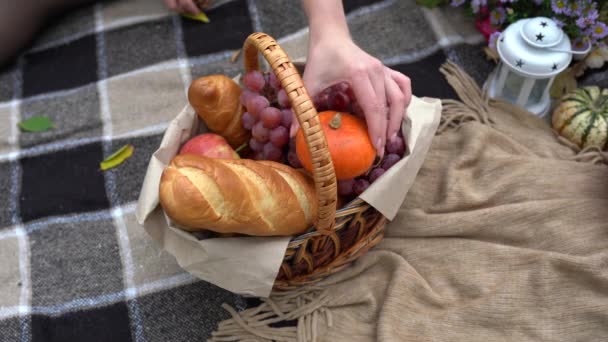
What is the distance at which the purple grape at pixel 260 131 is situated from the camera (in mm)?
768

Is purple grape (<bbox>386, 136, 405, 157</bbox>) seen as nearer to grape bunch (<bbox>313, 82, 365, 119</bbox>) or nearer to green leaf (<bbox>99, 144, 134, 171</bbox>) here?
grape bunch (<bbox>313, 82, 365, 119</bbox>)

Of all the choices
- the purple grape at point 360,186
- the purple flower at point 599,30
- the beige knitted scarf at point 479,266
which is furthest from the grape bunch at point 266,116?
the purple flower at point 599,30

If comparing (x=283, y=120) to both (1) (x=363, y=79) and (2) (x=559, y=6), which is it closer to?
(1) (x=363, y=79)

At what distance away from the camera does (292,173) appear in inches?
28.9

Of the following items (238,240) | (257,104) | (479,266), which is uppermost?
(257,104)

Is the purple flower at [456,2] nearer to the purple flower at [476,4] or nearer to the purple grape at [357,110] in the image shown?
the purple flower at [476,4]

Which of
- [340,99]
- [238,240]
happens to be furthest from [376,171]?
[238,240]

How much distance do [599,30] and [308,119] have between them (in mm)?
703

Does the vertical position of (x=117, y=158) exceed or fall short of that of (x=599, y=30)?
it falls short

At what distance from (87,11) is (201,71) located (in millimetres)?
354

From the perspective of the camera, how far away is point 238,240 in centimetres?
70

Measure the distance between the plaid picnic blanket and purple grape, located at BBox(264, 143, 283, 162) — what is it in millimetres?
259

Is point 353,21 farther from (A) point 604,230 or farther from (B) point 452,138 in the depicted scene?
(A) point 604,230

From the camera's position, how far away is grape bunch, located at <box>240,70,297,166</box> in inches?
29.9
